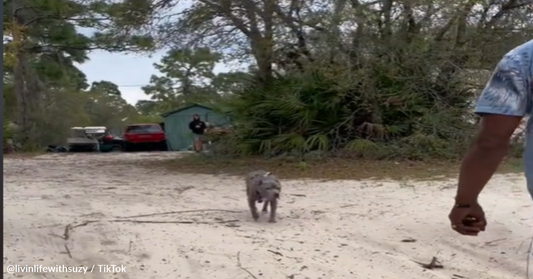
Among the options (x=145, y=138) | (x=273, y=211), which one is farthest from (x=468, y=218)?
(x=145, y=138)

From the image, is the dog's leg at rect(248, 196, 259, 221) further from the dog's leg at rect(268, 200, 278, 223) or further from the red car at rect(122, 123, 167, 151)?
the red car at rect(122, 123, 167, 151)

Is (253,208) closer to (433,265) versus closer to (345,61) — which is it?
(433,265)

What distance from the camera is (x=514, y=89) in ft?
6.75

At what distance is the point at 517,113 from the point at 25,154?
16.7m

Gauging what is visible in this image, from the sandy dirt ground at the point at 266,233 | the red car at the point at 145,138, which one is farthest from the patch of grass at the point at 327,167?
the red car at the point at 145,138

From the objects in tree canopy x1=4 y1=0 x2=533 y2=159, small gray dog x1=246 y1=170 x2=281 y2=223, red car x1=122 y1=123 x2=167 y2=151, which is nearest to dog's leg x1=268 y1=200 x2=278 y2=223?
small gray dog x1=246 y1=170 x2=281 y2=223

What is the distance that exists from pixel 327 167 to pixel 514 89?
9472 millimetres

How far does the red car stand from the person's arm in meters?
19.7

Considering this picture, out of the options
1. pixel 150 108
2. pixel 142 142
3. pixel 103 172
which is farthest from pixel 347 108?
pixel 150 108

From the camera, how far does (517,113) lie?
207 centimetres

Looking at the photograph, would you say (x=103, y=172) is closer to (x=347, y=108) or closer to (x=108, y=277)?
(x=347, y=108)

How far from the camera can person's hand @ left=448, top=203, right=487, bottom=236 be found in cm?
233

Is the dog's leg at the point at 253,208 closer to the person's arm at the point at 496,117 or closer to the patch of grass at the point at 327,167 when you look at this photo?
the patch of grass at the point at 327,167

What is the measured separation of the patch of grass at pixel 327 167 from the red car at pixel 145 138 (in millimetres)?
8227
